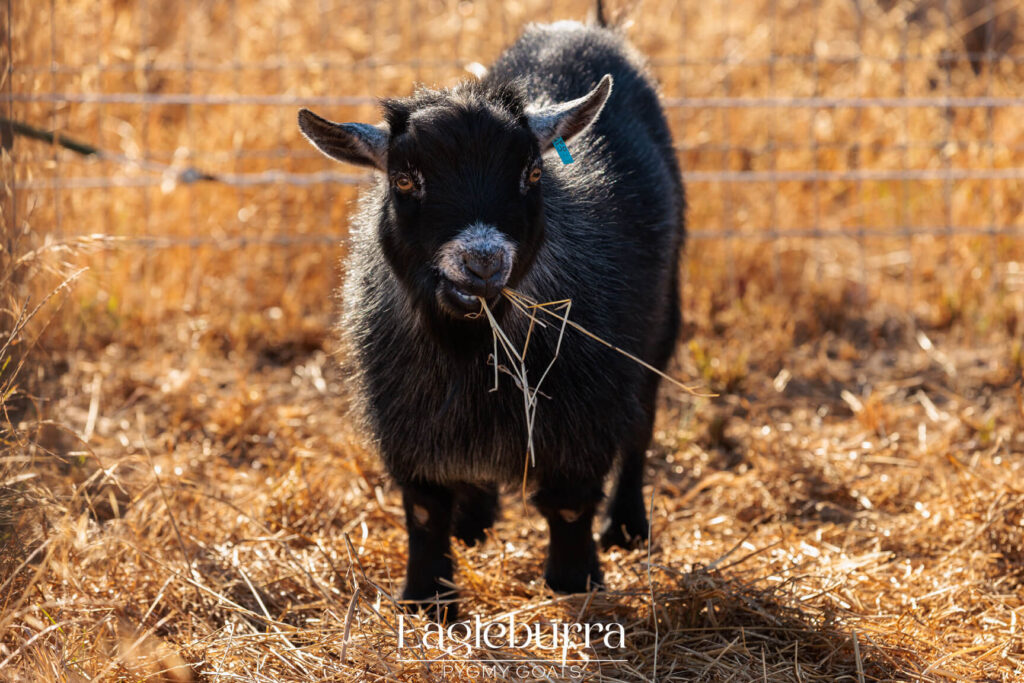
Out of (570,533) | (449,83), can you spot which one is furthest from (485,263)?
(449,83)

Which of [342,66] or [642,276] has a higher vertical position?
[342,66]

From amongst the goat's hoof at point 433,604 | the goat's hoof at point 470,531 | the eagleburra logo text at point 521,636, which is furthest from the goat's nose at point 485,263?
the goat's hoof at point 470,531

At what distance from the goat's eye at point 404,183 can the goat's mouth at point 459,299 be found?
35 cm

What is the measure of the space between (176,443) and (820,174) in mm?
4421

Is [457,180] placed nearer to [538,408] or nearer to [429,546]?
[538,408]

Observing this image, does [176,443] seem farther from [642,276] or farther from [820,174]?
[820,174]

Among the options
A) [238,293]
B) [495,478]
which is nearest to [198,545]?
[495,478]

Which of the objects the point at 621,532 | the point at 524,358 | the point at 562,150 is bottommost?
the point at 621,532

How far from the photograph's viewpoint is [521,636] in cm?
375

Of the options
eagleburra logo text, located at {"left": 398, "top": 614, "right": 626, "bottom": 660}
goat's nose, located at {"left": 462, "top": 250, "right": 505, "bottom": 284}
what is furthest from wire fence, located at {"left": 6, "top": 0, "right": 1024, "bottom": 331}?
eagleburra logo text, located at {"left": 398, "top": 614, "right": 626, "bottom": 660}

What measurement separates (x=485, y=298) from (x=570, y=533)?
1094 millimetres

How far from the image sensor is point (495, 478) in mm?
3924

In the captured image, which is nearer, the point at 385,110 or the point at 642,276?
the point at 385,110

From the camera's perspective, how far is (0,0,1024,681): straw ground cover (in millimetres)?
3605
